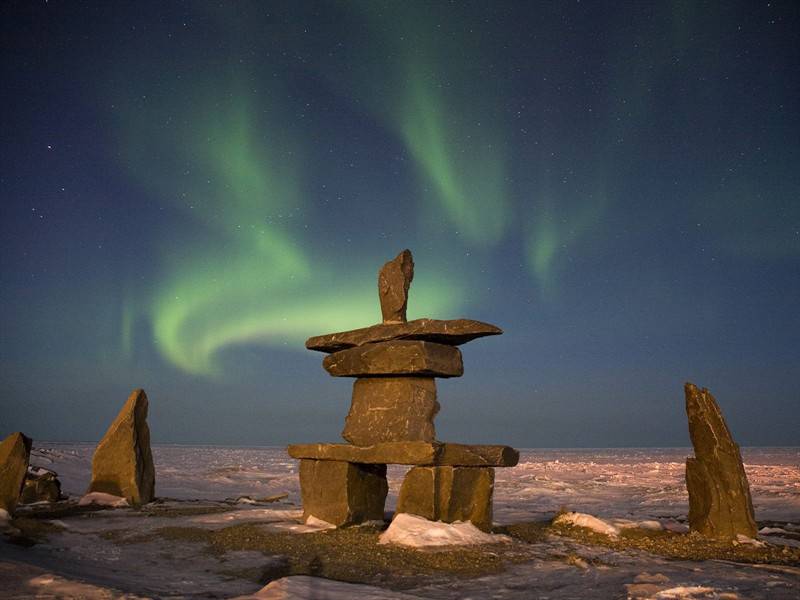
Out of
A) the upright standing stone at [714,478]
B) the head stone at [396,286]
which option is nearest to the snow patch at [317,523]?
the head stone at [396,286]

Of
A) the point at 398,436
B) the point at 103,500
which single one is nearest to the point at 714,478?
the point at 398,436

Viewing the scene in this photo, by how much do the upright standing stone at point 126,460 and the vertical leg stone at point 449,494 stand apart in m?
7.06

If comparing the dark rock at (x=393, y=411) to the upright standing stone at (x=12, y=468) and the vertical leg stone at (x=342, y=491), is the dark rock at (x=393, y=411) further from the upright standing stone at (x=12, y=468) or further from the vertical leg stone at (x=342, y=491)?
the upright standing stone at (x=12, y=468)

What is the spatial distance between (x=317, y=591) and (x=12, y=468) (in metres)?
7.99

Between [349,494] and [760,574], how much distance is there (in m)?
6.20

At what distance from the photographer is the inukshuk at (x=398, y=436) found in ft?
33.6

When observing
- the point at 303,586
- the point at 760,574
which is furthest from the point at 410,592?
the point at 760,574

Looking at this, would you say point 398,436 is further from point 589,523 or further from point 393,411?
point 589,523

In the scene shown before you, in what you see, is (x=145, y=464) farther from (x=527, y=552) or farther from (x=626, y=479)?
(x=626, y=479)

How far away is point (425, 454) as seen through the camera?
9.89 meters

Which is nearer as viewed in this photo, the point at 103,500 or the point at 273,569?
the point at 273,569

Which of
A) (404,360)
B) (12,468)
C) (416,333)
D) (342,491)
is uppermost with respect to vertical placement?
(416,333)

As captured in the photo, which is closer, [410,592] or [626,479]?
[410,592]

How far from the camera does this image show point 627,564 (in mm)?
7871
